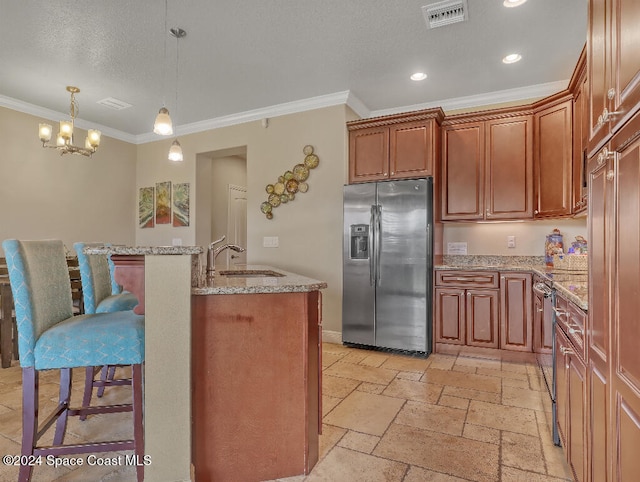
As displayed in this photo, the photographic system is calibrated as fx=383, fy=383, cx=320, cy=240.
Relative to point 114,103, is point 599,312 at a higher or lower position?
lower

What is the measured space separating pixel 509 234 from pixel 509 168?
754mm

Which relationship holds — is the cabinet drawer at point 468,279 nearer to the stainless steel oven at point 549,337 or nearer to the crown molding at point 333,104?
the stainless steel oven at point 549,337

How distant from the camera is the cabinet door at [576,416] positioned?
4.71 ft

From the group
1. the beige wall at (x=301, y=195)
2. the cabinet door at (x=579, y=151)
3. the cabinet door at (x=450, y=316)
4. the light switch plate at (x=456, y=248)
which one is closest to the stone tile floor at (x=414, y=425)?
the cabinet door at (x=450, y=316)

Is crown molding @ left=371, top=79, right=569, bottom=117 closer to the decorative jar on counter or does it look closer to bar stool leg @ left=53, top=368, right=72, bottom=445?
the decorative jar on counter

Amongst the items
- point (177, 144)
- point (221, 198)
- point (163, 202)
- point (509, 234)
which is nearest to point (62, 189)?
point (163, 202)

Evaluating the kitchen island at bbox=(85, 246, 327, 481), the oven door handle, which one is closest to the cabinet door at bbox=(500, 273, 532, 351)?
the oven door handle

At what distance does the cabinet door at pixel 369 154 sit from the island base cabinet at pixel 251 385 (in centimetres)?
271

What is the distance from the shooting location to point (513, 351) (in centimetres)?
365

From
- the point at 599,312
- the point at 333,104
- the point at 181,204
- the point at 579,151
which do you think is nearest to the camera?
the point at 599,312

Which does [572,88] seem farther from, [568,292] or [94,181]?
[94,181]

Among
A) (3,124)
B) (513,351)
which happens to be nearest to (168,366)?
(513,351)

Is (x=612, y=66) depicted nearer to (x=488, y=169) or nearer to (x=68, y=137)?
(x=488, y=169)

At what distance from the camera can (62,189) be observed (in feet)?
16.4
